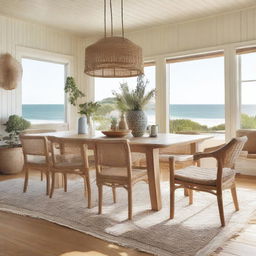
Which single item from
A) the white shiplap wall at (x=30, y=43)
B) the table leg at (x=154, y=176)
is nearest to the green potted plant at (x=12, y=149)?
the white shiplap wall at (x=30, y=43)

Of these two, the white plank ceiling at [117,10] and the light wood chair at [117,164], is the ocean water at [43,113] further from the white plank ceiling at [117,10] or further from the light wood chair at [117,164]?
the light wood chair at [117,164]

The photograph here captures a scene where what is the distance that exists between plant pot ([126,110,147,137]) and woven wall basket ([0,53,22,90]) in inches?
108

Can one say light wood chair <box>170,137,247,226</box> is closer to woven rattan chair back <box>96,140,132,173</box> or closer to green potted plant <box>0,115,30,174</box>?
woven rattan chair back <box>96,140,132,173</box>

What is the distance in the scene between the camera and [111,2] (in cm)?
473

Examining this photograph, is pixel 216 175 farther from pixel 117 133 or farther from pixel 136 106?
pixel 136 106

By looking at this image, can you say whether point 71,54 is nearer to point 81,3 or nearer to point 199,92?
point 81,3

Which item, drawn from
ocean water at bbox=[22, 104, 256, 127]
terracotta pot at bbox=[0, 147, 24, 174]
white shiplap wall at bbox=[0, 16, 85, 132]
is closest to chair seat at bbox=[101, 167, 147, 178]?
terracotta pot at bbox=[0, 147, 24, 174]

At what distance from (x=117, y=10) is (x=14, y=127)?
2.57 meters

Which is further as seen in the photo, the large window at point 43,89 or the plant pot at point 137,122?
the large window at point 43,89

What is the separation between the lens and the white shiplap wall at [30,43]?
5488mm

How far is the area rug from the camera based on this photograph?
2371mm

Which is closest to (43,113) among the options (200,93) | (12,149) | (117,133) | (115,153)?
(200,93)

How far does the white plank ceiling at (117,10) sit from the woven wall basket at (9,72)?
747 mm

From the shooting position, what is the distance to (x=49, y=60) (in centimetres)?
629
